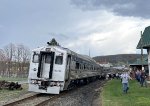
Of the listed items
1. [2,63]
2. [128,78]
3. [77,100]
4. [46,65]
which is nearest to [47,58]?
[46,65]

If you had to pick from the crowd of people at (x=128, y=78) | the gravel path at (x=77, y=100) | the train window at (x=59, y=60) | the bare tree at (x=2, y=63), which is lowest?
the gravel path at (x=77, y=100)

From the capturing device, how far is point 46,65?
26484mm

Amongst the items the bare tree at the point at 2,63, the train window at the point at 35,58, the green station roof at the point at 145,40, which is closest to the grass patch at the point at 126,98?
the train window at the point at 35,58

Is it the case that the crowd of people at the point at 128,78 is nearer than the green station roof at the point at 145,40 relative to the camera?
Yes

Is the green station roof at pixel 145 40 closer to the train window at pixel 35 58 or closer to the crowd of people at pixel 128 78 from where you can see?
the crowd of people at pixel 128 78

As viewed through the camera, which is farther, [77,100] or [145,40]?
[145,40]

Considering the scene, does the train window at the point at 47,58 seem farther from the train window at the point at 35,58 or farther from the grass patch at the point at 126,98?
the grass patch at the point at 126,98

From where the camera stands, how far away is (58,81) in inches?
1021

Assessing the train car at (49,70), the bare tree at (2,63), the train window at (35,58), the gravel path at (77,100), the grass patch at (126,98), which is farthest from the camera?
the bare tree at (2,63)

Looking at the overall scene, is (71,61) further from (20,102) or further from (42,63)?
(20,102)

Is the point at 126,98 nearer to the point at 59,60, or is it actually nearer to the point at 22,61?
the point at 59,60

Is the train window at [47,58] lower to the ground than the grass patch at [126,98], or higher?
higher

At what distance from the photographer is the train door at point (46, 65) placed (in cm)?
2605

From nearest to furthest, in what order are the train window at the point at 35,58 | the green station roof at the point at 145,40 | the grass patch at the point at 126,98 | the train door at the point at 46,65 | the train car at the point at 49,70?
the grass patch at the point at 126,98
the train car at the point at 49,70
the train door at the point at 46,65
the train window at the point at 35,58
the green station roof at the point at 145,40
